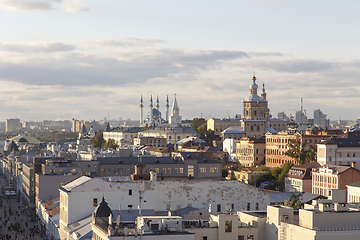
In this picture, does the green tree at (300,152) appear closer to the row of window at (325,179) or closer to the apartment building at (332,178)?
the row of window at (325,179)

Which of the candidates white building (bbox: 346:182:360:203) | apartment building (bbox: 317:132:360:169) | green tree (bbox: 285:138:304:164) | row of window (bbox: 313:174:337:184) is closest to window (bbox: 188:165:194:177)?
white building (bbox: 346:182:360:203)

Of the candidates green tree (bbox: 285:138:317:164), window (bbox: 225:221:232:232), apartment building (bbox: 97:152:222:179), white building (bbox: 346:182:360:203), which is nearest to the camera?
window (bbox: 225:221:232:232)

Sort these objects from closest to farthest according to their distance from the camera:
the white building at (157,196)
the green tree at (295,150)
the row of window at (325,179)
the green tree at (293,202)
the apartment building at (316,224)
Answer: the apartment building at (316,224), the white building at (157,196), the green tree at (293,202), the row of window at (325,179), the green tree at (295,150)

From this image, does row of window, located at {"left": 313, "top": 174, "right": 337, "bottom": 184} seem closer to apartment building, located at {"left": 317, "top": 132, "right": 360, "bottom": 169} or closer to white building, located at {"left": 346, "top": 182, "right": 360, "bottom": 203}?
white building, located at {"left": 346, "top": 182, "right": 360, "bottom": 203}

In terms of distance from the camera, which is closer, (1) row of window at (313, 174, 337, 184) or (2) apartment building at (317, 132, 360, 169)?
→ (1) row of window at (313, 174, 337, 184)

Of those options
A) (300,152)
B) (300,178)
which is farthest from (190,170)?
(300,152)

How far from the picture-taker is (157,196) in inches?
2442

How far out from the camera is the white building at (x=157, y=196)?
58938 mm

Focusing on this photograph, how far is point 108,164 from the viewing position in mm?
92188

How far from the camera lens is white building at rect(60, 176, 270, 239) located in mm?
58938

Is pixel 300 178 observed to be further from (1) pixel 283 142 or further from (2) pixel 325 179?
(1) pixel 283 142

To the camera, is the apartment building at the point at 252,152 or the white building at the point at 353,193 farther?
the apartment building at the point at 252,152

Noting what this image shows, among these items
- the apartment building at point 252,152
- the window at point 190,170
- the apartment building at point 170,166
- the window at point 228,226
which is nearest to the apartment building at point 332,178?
the apartment building at point 170,166

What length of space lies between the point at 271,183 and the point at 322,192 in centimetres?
1489
